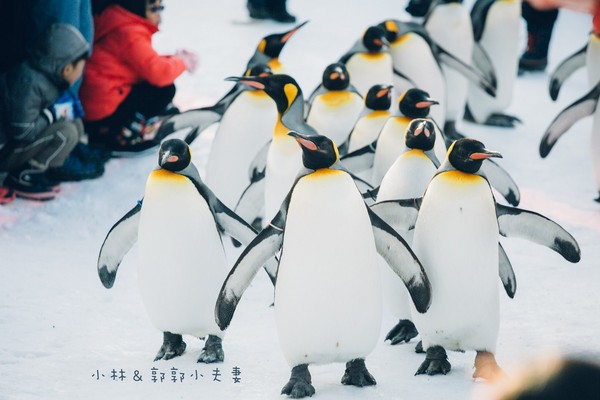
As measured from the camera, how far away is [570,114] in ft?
14.1

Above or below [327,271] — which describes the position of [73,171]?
below

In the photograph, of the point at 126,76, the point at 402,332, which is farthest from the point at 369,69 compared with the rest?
the point at 402,332

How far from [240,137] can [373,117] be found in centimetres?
60

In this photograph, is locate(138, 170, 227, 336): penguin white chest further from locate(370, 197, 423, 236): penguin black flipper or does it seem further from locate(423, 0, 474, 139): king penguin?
locate(423, 0, 474, 139): king penguin

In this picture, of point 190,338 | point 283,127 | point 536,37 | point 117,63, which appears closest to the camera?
point 190,338

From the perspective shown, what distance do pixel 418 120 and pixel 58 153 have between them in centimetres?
228

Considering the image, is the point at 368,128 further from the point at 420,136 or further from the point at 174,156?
the point at 174,156

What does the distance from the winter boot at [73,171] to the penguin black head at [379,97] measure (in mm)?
1791

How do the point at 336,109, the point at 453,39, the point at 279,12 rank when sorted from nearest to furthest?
the point at 336,109 → the point at 453,39 → the point at 279,12

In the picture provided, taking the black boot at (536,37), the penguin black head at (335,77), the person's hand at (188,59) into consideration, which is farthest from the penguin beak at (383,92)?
the black boot at (536,37)

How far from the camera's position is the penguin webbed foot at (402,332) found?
10.1 feet

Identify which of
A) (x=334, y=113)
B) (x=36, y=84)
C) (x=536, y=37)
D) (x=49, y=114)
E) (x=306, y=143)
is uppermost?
(x=306, y=143)

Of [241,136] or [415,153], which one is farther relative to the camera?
[241,136]

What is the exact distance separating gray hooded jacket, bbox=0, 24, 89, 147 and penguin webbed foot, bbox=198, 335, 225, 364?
2006 millimetres
